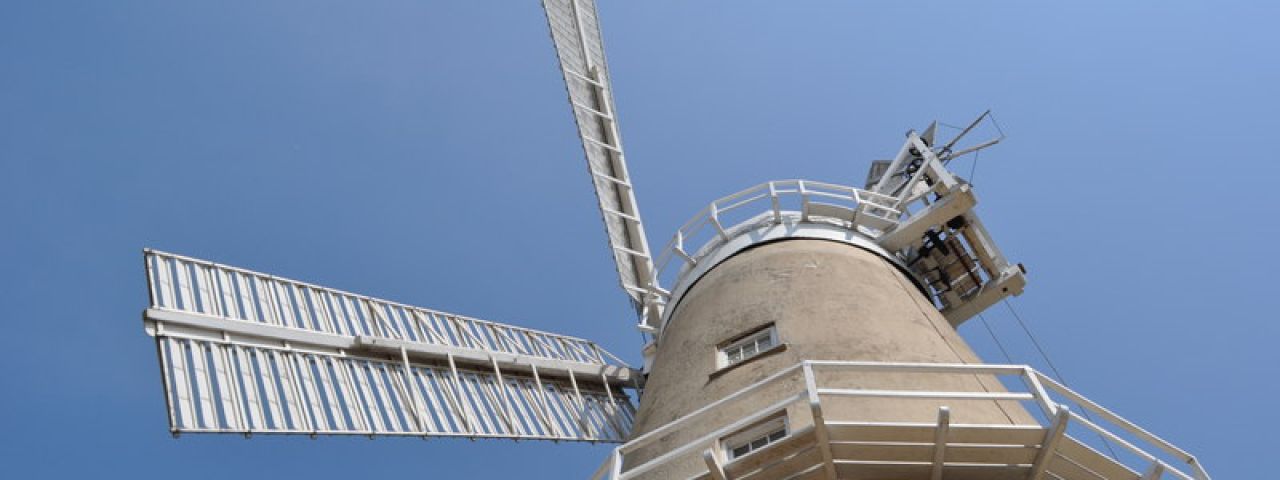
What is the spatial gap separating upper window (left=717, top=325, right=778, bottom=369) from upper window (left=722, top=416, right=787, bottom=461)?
4.80ft

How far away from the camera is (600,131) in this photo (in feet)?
64.8

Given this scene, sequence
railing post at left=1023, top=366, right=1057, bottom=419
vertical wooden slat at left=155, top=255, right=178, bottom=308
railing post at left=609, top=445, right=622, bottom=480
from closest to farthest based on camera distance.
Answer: railing post at left=1023, top=366, right=1057, bottom=419
railing post at left=609, top=445, right=622, bottom=480
vertical wooden slat at left=155, top=255, right=178, bottom=308

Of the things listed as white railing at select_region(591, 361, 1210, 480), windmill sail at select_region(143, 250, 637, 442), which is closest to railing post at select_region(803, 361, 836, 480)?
white railing at select_region(591, 361, 1210, 480)

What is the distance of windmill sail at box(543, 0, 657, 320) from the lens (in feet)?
58.2

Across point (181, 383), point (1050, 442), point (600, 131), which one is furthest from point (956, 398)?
point (600, 131)

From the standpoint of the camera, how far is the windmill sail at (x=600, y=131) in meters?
17.7

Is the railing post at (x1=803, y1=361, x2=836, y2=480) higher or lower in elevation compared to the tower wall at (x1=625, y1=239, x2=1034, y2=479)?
lower

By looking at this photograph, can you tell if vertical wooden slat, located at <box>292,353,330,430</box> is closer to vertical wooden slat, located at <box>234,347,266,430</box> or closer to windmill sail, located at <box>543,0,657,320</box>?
vertical wooden slat, located at <box>234,347,266,430</box>

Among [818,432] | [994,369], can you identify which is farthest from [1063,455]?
[818,432]

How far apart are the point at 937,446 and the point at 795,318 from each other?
3.47 meters

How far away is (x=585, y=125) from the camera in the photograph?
1928 cm

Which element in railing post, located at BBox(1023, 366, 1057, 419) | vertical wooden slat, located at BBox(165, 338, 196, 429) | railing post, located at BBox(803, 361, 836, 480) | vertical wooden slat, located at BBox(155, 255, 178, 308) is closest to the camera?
railing post, located at BBox(803, 361, 836, 480)

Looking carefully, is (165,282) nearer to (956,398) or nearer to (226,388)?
(226,388)

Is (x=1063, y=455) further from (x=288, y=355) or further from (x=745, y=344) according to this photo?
(x=288, y=355)
